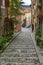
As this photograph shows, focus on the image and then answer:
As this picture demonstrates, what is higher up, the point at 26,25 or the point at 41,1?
the point at 41,1

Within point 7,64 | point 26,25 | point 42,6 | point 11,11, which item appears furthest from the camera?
point 26,25

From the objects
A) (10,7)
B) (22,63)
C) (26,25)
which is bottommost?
(26,25)

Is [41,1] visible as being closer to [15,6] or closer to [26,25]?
[15,6]

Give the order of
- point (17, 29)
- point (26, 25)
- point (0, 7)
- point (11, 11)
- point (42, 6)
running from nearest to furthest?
point (0, 7)
point (42, 6)
point (11, 11)
point (17, 29)
point (26, 25)

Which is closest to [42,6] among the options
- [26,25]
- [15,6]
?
[15,6]

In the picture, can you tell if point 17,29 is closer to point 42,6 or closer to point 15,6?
point 15,6

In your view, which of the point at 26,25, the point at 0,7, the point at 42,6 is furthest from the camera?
the point at 26,25

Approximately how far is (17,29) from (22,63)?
38.0 meters

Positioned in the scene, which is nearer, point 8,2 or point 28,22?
point 8,2

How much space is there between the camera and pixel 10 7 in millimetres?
31172

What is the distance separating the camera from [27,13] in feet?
251

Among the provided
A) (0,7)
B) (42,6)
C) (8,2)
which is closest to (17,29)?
(8,2)

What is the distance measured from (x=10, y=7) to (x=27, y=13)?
4542cm

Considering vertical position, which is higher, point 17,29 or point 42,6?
point 42,6
